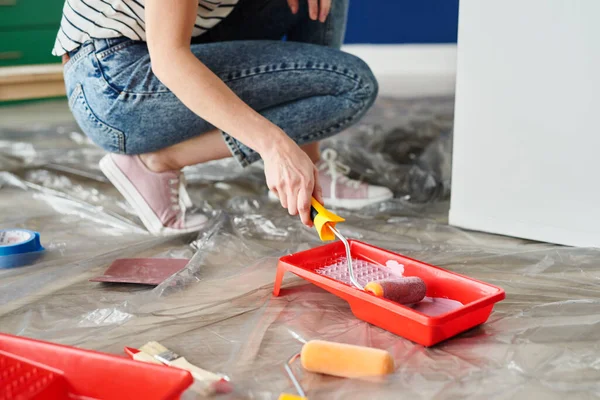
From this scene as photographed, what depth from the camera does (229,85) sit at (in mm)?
1161

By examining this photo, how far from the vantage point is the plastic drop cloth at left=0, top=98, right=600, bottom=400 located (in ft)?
2.44

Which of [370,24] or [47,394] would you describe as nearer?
[47,394]

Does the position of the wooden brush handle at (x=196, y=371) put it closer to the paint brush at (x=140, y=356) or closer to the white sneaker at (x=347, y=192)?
the paint brush at (x=140, y=356)

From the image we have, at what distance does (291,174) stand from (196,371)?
27 centimetres

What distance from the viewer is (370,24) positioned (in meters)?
3.04

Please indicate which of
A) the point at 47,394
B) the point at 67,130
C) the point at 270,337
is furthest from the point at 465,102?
the point at 67,130

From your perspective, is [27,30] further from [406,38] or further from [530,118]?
[530,118]

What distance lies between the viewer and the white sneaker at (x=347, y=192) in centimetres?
137

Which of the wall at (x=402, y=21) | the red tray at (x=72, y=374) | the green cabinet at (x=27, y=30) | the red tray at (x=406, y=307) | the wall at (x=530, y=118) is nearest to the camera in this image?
the red tray at (x=72, y=374)

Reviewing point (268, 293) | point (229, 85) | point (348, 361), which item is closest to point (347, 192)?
point (229, 85)

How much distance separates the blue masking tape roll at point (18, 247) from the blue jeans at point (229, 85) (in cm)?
21

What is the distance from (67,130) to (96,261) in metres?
1.03

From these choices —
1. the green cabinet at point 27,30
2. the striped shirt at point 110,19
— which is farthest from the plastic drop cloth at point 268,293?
the green cabinet at point 27,30

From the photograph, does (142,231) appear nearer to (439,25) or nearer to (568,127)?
(568,127)
